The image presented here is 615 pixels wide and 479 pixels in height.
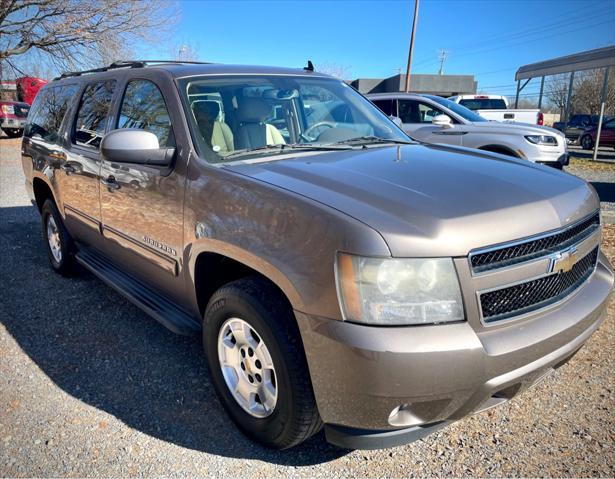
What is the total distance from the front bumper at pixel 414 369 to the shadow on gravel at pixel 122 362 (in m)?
0.63

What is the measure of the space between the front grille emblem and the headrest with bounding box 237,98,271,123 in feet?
6.13

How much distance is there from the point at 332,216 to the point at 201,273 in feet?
3.58

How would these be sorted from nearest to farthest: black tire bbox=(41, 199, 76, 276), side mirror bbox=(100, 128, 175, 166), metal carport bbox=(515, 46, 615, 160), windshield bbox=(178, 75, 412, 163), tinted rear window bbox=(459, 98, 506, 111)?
side mirror bbox=(100, 128, 175, 166)
windshield bbox=(178, 75, 412, 163)
black tire bbox=(41, 199, 76, 276)
metal carport bbox=(515, 46, 615, 160)
tinted rear window bbox=(459, 98, 506, 111)

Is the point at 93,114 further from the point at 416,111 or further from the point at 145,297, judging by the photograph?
the point at 416,111

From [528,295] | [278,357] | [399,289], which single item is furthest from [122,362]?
[528,295]

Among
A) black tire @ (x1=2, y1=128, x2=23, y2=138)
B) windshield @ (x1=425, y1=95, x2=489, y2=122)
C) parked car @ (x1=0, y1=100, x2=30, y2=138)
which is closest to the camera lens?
windshield @ (x1=425, y1=95, x2=489, y2=122)

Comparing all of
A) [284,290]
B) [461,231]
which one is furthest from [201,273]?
[461,231]

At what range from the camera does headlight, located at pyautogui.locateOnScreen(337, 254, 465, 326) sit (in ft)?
5.83

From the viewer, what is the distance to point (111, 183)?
3.32 metres

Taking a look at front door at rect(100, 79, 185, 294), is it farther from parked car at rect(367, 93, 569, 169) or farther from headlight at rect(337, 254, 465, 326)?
parked car at rect(367, 93, 569, 169)

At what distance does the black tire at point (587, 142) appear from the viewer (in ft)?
68.2

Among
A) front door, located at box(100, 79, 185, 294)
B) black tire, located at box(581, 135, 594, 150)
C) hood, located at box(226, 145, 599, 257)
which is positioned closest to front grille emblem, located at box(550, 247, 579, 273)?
hood, located at box(226, 145, 599, 257)

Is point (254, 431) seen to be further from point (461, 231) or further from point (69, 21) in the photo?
point (69, 21)

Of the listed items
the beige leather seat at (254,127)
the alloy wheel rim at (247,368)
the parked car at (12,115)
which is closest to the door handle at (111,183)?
the beige leather seat at (254,127)
